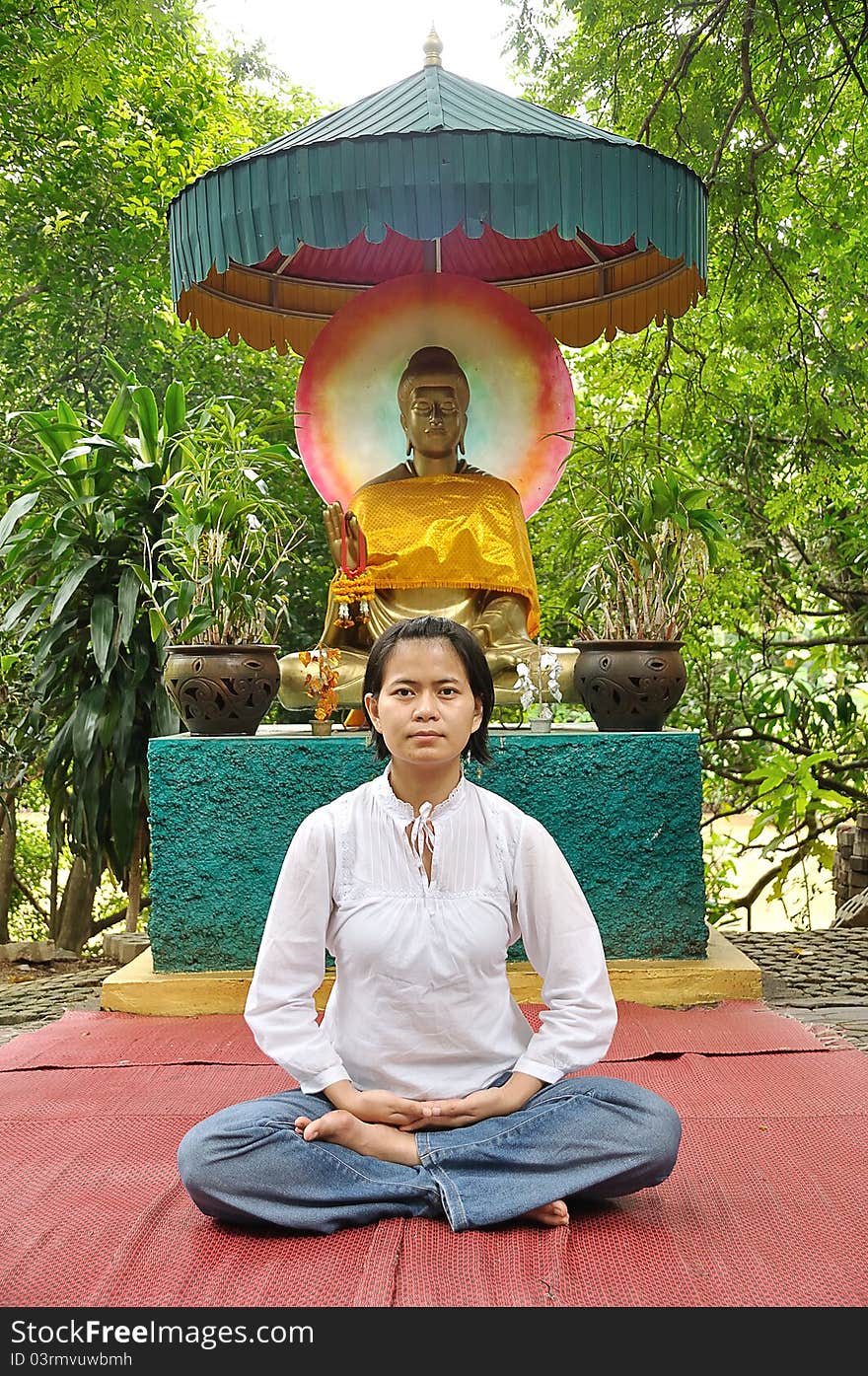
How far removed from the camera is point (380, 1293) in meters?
1.81

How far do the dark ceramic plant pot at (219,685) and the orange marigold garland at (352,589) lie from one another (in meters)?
0.46

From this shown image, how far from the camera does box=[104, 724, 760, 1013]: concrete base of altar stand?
3797 mm

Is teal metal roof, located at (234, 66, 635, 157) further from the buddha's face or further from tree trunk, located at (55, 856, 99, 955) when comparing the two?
tree trunk, located at (55, 856, 99, 955)

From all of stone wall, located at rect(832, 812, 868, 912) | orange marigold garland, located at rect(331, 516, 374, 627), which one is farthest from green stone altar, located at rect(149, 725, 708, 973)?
stone wall, located at rect(832, 812, 868, 912)

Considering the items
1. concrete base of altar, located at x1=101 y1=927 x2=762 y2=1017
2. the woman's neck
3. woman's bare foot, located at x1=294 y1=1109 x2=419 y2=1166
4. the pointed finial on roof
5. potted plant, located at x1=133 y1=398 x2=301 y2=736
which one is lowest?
concrete base of altar, located at x1=101 y1=927 x2=762 y2=1017

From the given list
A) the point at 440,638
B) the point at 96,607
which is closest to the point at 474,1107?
the point at 440,638

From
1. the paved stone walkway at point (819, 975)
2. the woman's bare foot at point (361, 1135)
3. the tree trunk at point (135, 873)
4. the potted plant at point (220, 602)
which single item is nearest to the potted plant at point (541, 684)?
the potted plant at point (220, 602)

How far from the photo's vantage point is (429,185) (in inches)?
136

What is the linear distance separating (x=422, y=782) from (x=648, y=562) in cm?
212

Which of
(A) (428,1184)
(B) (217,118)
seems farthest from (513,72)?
(A) (428,1184)

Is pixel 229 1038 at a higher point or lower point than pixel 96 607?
lower

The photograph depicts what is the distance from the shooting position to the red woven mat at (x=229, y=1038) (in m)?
3.21

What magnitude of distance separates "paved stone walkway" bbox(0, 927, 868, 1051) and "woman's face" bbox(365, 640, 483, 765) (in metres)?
1.79

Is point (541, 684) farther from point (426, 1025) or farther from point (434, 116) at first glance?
point (426, 1025)
